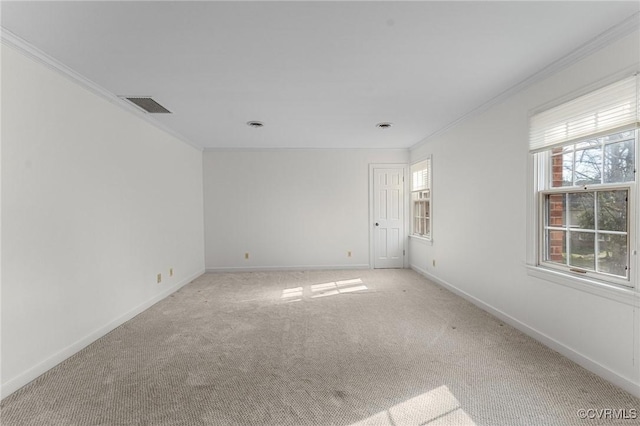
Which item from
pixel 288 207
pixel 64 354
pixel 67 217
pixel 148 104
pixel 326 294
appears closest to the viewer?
pixel 64 354

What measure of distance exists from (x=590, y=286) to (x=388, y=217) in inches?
158

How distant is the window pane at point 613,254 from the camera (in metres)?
2.25

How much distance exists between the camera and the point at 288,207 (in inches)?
245

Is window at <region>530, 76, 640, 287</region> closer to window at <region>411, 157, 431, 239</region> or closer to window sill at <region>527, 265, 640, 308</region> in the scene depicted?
window sill at <region>527, 265, 640, 308</region>

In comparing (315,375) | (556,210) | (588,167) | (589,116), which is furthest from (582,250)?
(315,375)

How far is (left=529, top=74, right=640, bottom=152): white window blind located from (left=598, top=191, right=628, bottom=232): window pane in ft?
1.56

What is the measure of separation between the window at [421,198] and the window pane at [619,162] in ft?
10.2

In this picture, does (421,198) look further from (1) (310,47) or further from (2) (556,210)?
(1) (310,47)

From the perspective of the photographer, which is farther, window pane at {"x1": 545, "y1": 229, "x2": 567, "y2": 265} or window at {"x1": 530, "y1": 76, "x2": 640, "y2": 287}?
window pane at {"x1": 545, "y1": 229, "x2": 567, "y2": 265}

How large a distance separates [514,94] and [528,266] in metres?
1.76

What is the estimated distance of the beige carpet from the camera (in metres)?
1.92

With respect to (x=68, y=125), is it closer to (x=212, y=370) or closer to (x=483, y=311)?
(x=212, y=370)

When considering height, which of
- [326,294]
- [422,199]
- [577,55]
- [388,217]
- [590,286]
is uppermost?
[577,55]

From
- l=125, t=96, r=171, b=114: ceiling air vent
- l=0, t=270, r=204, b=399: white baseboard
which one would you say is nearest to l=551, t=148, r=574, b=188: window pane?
l=125, t=96, r=171, b=114: ceiling air vent
